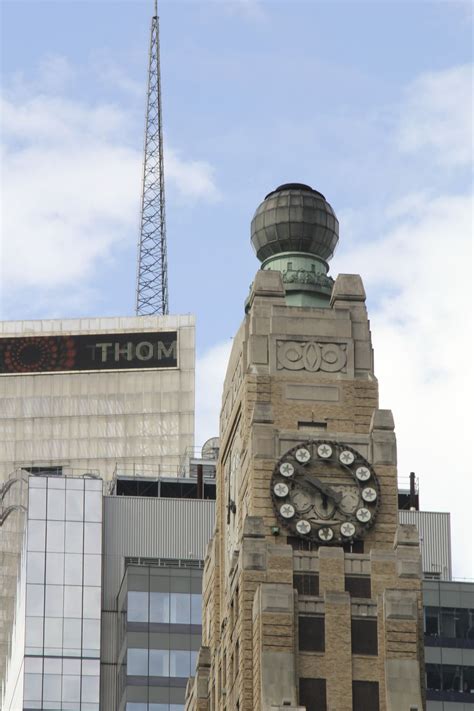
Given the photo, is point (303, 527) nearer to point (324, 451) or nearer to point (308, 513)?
point (308, 513)

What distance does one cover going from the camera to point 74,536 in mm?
181000

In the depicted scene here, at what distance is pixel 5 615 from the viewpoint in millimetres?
191250

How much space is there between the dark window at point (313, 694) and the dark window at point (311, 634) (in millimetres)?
1564

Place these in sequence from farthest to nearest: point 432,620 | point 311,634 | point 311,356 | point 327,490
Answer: point 432,620, point 311,356, point 327,490, point 311,634

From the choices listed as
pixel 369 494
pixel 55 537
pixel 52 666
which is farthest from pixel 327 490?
pixel 55 537

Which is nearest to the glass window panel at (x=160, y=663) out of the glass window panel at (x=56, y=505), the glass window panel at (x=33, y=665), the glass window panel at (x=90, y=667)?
the glass window panel at (x=90, y=667)

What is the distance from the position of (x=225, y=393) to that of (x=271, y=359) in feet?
34.4

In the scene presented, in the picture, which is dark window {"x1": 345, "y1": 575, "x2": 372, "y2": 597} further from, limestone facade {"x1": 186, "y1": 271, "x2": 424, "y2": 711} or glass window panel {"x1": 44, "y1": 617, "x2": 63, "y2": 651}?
glass window panel {"x1": 44, "y1": 617, "x2": 63, "y2": 651}

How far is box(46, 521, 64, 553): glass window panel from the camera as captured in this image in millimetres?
180750

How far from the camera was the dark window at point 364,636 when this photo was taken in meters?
114

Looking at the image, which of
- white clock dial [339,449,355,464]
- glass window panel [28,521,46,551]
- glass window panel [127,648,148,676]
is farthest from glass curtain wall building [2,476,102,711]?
white clock dial [339,449,355,464]

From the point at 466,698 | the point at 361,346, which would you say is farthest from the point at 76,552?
the point at 361,346

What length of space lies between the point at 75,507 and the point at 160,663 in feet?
54.0

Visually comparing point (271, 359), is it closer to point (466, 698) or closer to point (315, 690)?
point (315, 690)
